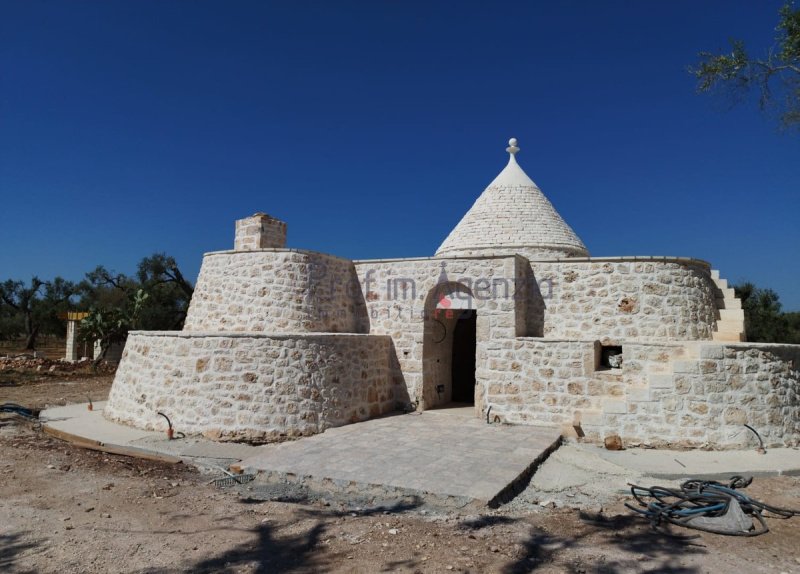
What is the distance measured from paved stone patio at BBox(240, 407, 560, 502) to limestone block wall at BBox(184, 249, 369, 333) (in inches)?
106

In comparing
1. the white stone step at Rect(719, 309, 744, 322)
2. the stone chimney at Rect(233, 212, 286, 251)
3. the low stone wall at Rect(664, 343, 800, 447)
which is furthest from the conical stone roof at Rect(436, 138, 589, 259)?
the low stone wall at Rect(664, 343, 800, 447)

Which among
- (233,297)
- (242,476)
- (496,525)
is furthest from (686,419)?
(233,297)

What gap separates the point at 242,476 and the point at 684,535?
5261 millimetres

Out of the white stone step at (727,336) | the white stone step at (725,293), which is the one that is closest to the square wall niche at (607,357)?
the white stone step at (727,336)

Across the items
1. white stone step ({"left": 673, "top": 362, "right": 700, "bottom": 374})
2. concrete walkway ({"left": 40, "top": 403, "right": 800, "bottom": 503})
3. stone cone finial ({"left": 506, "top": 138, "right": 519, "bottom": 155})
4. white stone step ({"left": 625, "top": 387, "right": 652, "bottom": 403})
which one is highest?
stone cone finial ({"left": 506, "top": 138, "right": 519, "bottom": 155})

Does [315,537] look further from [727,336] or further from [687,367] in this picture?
[727,336]

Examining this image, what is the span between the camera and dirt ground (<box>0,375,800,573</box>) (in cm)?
436

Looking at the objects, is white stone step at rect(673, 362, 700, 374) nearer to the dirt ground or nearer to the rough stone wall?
the dirt ground

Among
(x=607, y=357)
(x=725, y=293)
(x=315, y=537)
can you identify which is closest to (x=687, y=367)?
(x=607, y=357)

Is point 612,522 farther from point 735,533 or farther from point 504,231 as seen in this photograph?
point 504,231

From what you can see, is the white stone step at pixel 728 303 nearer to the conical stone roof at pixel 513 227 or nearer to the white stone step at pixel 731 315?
the white stone step at pixel 731 315

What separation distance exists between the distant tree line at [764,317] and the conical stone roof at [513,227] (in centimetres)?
1362

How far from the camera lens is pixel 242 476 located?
6969 mm

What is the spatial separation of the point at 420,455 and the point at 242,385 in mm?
3359
